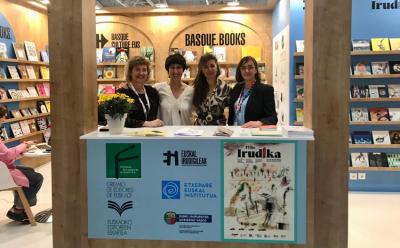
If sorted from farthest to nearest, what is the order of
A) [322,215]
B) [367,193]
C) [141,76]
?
[367,193]
[141,76]
[322,215]

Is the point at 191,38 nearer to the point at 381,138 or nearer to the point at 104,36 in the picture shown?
the point at 104,36

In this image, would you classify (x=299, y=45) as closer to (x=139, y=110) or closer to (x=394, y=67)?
(x=394, y=67)

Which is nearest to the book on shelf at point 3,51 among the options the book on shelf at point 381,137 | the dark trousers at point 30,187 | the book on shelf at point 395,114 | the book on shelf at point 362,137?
the dark trousers at point 30,187

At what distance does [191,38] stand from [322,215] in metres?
7.02

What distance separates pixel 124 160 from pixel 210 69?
1.22 metres

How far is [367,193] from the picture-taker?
19.0ft

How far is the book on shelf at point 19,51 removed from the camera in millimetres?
7540

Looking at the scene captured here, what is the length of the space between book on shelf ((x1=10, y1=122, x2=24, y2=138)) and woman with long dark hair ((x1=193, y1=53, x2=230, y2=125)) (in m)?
4.79

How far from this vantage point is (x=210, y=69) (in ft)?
12.3

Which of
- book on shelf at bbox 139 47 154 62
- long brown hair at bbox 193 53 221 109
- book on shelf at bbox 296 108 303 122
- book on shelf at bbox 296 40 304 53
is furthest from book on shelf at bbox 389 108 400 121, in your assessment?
book on shelf at bbox 139 47 154 62

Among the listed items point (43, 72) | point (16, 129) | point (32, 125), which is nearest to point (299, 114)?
point (16, 129)

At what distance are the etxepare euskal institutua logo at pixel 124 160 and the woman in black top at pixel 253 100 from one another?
3.64ft

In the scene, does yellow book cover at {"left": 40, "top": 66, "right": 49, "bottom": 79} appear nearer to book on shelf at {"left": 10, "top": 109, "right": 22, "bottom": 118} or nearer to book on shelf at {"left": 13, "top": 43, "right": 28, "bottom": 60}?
book on shelf at {"left": 13, "top": 43, "right": 28, "bottom": 60}

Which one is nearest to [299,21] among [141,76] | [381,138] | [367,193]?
[381,138]
